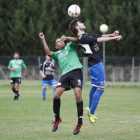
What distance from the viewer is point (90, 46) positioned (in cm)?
692

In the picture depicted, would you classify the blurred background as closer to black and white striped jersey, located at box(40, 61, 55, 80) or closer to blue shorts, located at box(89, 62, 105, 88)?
black and white striped jersey, located at box(40, 61, 55, 80)

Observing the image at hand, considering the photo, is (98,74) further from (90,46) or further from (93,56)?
(90,46)

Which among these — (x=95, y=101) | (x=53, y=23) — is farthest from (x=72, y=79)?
(x=53, y=23)

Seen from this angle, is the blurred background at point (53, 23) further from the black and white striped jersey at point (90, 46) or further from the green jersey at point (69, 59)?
the green jersey at point (69, 59)

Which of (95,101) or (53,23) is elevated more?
(53,23)

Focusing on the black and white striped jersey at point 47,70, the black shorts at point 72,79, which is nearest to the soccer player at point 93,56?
the black shorts at point 72,79

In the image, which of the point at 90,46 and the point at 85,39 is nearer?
the point at 85,39

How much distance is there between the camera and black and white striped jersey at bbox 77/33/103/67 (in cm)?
660

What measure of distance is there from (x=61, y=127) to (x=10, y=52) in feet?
91.1


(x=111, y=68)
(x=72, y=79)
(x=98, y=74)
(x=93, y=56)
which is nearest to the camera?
(x=72, y=79)

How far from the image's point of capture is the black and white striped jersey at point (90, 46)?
6599mm

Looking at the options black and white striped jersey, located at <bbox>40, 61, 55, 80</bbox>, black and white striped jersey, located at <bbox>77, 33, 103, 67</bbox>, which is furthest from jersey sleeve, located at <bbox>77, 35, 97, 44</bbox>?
black and white striped jersey, located at <bbox>40, 61, 55, 80</bbox>

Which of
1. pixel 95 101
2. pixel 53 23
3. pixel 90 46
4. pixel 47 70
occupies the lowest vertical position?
pixel 95 101

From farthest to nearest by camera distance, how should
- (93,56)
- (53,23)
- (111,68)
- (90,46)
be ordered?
(53,23) < (111,68) < (93,56) < (90,46)
